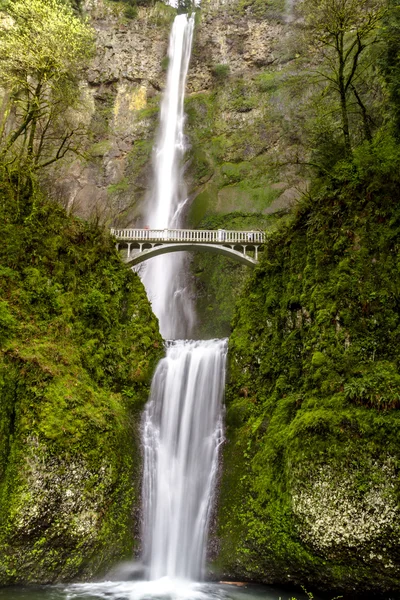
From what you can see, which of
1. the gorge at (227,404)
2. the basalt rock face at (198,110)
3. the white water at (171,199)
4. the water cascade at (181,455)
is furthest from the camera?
the basalt rock face at (198,110)

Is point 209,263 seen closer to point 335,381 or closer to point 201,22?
point 335,381

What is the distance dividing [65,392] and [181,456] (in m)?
3.59

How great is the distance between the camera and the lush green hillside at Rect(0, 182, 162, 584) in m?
9.37

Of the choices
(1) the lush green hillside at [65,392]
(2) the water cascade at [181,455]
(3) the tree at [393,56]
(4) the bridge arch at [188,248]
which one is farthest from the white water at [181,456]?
(4) the bridge arch at [188,248]

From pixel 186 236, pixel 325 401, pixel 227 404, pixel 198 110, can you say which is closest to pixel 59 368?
pixel 227 404

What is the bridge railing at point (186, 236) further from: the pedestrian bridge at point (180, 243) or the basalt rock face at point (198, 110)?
the basalt rock face at point (198, 110)

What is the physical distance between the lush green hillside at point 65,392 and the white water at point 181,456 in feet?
1.64

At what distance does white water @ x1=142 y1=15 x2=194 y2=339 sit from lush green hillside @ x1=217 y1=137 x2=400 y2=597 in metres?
14.2

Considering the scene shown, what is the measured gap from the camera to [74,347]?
40.9ft

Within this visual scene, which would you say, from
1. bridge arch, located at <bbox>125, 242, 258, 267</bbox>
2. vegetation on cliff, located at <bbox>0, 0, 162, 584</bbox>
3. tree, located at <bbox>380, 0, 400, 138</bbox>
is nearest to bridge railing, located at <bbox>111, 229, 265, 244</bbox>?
bridge arch, located at <bbox>125, 242, 258, 267</bbox>

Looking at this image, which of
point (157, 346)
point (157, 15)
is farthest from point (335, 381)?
point (157, 15)

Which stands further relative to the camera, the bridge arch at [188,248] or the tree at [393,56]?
the bridge arch at [188,248]

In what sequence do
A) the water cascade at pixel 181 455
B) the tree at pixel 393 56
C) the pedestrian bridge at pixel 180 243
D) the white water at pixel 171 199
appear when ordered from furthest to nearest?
the white water at pixel 171 199
the pedestrian bridge at pixel 180 243
the tree at pixel 393 56
the water cascade at pixel 181 455

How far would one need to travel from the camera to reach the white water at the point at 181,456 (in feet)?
34.8
